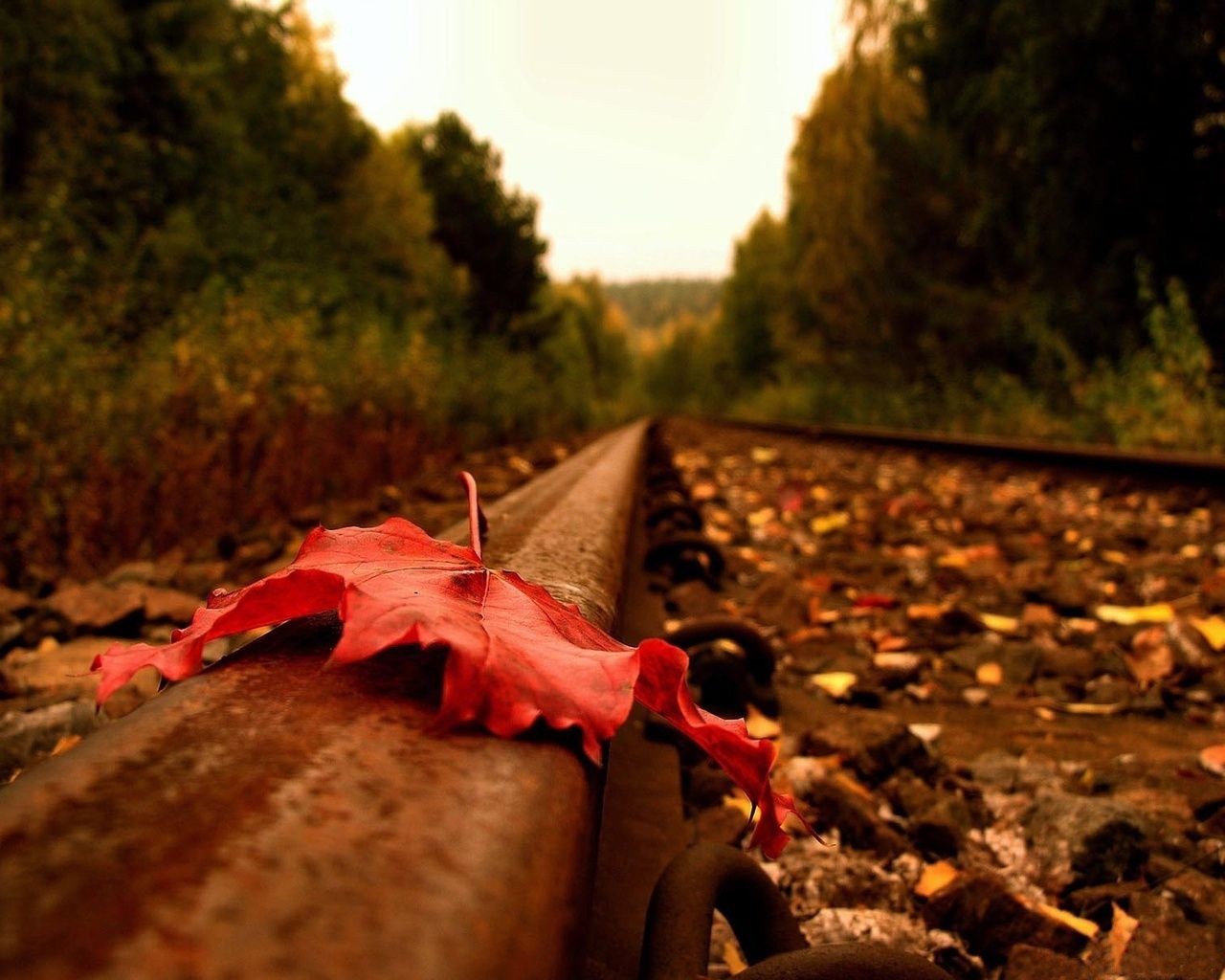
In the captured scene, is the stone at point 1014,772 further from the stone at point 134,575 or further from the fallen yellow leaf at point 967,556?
the stone at point 134,575

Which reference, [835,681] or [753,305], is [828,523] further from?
[753,305]

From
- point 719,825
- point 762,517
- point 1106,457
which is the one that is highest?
point 1106,457

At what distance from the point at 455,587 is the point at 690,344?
7406 cm

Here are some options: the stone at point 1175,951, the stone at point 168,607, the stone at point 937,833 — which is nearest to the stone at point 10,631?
the stone at point 168,607

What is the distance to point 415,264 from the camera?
2898 cm

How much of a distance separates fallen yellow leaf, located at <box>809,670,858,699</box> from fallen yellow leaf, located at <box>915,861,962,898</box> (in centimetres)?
62

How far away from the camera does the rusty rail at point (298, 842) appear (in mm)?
240

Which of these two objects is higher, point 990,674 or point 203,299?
point 203,299

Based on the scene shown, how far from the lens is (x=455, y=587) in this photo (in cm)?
55

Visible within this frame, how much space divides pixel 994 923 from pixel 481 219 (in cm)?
3673

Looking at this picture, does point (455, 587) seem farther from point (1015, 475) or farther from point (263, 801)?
point (1015, 475)

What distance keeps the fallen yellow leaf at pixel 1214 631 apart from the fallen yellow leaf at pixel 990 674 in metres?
0.50

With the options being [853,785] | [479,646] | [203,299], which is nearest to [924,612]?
[853,785]

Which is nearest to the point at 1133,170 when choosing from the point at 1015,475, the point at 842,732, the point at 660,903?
the point at 1015,475
